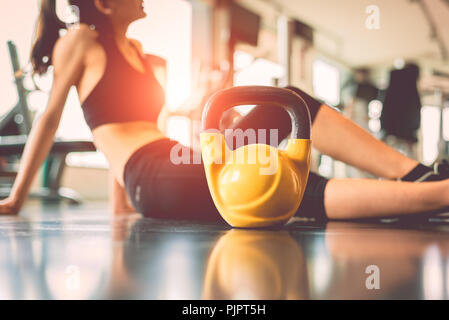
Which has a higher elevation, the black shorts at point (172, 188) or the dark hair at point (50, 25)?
the dark hair at point (50, 25)

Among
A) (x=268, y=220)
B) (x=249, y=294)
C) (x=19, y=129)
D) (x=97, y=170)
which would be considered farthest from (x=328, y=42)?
(x=249, y=294)

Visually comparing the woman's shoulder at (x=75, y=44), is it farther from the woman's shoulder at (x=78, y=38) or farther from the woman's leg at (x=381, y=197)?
the woman's leg at (x=381, y=197)

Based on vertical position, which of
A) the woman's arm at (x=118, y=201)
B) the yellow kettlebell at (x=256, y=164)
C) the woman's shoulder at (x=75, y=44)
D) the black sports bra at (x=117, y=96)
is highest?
the woman's shoulder at (x=75, y=44)

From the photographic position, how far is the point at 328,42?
6289 mm

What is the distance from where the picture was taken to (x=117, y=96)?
100 cm

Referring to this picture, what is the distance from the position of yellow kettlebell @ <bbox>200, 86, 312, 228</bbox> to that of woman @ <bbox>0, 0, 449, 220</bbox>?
0.67 ft

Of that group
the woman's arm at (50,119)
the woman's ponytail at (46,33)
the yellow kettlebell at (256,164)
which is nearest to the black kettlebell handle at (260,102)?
the yellow kettlebell at (256,164)

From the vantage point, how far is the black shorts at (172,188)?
0.87 meters

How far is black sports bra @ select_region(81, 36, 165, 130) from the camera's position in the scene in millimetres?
994

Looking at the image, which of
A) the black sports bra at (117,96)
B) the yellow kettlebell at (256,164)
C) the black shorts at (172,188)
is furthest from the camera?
the black sports bra at (117,96)

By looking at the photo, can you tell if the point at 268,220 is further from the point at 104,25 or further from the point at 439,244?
the point at 104,25

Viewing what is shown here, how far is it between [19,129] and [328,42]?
16.4ft

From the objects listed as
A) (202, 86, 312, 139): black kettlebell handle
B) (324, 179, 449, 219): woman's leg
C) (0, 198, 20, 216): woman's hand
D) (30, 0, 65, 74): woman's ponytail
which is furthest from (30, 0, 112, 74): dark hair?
(324, 179, 449, 219): woman's leg

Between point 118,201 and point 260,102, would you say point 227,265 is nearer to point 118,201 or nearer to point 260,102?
point 260,102
